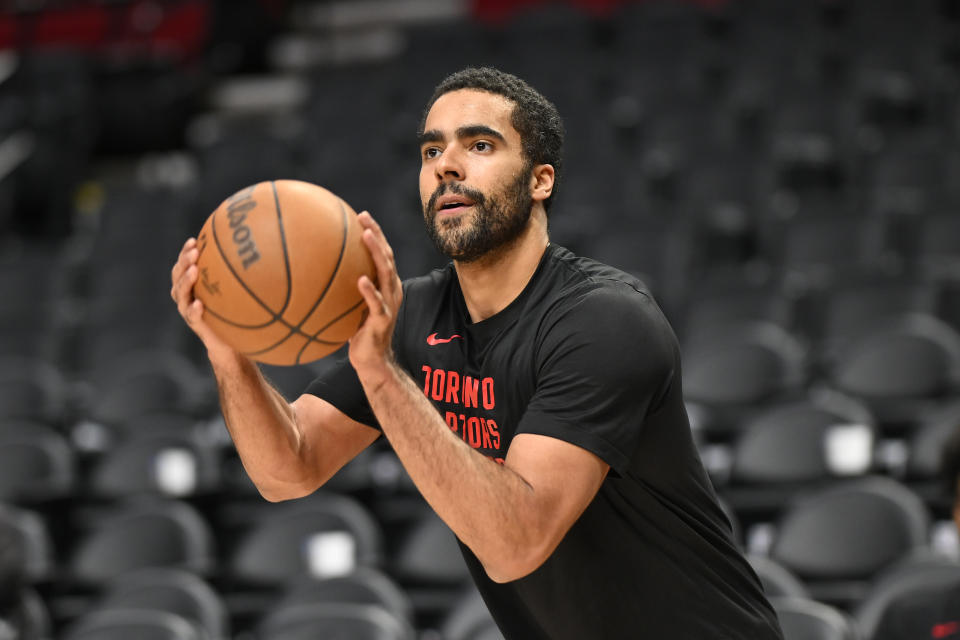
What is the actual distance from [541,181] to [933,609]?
1.42 m

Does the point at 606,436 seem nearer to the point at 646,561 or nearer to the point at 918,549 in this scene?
the point at 646,561

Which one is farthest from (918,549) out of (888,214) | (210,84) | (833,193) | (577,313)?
(210,84)

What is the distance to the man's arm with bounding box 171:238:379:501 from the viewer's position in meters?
2.07

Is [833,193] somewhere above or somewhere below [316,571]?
above

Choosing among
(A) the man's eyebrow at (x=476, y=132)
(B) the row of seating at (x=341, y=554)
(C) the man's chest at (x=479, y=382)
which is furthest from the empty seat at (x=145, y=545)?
(A) the man's eyebrow at (x=476, y=132)

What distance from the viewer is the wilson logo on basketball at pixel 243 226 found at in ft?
6.55

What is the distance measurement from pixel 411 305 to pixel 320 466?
37cm

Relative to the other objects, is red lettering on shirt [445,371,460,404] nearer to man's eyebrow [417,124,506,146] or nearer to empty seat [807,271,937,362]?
man's eyebrow [417,124,506,146]

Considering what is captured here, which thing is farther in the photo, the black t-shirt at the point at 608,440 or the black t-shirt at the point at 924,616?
the black t-shirt at the point at 924,616

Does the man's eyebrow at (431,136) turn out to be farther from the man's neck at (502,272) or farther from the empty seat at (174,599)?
the empty seat at (174,599)

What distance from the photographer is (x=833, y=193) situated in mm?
7340

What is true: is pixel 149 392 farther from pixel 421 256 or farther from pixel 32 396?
pixel 421 256

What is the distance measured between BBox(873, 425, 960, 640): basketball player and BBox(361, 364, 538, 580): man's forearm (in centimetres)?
126

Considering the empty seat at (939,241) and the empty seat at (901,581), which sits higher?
the empty seat at (939,241)
